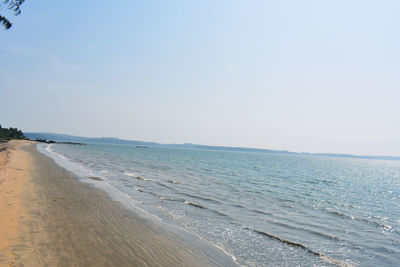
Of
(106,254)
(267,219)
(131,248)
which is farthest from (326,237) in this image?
(106,254)

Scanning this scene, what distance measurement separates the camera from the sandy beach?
23.3 ft

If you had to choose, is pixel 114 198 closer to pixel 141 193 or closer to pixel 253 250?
pixel 141 193

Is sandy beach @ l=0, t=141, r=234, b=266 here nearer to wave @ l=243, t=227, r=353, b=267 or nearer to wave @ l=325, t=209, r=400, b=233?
wave @ l=243, t=227, r=353, b=267

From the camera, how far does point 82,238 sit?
8.64m

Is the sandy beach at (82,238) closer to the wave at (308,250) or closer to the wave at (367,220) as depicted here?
the wave at (308,250)

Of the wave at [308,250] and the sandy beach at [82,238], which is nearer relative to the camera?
the sandy beach at [82,238]

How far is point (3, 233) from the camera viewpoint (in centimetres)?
807

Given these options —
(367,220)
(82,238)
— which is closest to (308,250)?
(82,238)

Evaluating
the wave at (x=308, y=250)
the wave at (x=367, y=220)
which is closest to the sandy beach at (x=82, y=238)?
the wave at (x=308, y=250)

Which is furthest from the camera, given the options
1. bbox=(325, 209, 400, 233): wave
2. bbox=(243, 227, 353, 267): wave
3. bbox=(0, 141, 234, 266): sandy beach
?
bbox=(325, 209, 400, 233): wave

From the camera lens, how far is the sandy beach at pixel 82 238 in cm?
709

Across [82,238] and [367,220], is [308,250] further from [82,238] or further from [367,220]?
[367,220]

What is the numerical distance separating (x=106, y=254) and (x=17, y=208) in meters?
6.43

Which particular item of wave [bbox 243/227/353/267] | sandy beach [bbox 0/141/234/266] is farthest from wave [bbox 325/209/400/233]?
sandy beach [bbox 0/141/234/266]
